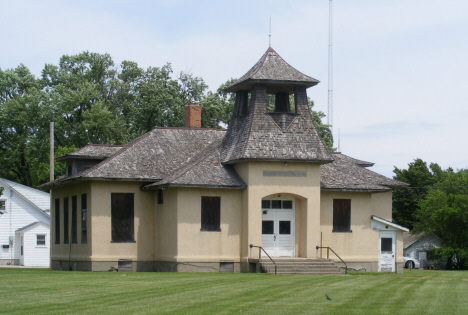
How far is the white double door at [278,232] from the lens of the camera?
33.6 m

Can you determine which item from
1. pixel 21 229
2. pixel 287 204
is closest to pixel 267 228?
pixel 287 204

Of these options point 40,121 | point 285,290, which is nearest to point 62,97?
point 40,121

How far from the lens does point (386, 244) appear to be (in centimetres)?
3638

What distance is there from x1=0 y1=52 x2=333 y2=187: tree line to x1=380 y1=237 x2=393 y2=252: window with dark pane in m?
21.0

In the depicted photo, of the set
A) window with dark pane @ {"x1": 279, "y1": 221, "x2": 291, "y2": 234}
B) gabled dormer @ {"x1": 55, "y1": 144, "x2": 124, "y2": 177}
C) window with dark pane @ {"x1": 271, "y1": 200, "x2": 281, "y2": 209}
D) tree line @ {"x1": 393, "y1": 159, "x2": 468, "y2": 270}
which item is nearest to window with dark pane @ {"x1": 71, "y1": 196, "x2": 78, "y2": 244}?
gabled dormer @ {"x1": 55, "y1": 144, "x2": 124, "y2": 177}

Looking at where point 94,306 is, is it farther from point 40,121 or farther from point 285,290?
point 40,121

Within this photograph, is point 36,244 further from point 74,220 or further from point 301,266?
point 301,266

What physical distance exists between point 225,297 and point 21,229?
1582 inches

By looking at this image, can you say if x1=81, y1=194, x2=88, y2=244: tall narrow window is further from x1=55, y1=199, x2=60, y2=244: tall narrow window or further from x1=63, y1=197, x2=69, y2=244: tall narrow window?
x1=55, y1=199, x2=60, y2=244: tall narrow window

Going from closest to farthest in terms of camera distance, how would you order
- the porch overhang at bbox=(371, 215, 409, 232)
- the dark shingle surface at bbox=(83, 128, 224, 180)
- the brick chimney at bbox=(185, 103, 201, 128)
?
the dark shingle surface at bbox=(83, 128, 224, 180), the porch overhang at bbox=(371, 215, 409, 232), the brick chimney at bbox=(185, 103, 201, 128)

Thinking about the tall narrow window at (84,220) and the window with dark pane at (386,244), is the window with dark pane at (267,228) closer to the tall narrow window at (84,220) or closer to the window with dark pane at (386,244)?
the window with dark pane at (386,244)

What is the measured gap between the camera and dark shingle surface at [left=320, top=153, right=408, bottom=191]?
34.7m

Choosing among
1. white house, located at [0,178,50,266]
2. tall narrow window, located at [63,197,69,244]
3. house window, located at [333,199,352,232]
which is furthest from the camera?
white house, located at [0,178,50,266]

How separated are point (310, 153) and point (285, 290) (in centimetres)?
1343
